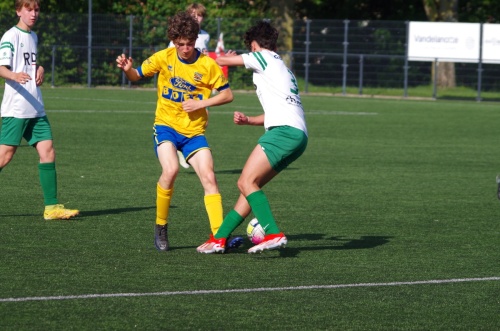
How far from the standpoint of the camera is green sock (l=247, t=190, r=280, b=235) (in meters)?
8.39

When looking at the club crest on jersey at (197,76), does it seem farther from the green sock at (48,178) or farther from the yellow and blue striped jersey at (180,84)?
the green sock at (48,178)

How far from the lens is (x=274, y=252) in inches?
344

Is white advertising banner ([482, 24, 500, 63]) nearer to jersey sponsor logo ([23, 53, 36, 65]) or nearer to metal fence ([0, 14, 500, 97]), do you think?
metal fence ([0, 14, 500, 97])

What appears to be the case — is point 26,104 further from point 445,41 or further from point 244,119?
point 445,41

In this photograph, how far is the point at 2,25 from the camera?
127 ft

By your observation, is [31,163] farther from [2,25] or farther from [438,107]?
[2,25]

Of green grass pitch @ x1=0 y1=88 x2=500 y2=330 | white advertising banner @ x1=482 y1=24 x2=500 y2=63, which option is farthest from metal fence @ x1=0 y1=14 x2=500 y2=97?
green grass pitch @ x1=0 y1=88 x2=500 y2=330

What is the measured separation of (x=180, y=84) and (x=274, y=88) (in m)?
0.72

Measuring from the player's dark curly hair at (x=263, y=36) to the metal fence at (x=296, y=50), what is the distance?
30.3m

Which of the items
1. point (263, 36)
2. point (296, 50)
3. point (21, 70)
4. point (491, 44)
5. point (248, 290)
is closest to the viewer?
point (248, 290)

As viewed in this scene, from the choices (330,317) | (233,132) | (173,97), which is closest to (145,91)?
(233,132)

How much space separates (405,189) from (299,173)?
199 centimetres

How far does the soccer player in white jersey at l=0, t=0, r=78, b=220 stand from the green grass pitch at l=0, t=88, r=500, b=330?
0.33 meters

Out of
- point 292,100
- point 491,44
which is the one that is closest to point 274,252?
point 292,100
